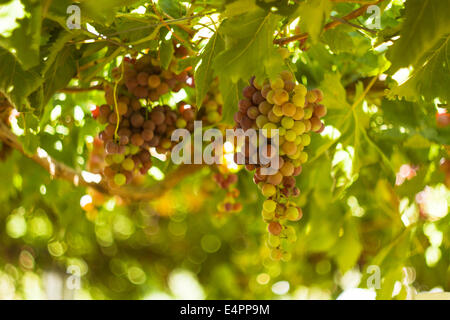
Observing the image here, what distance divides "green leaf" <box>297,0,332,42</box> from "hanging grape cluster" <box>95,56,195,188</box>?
59 cm

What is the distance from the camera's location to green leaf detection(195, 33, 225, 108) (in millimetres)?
991

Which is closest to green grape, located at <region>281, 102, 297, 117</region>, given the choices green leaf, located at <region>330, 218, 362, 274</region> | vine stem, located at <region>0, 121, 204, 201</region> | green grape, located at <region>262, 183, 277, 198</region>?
green grape, located at <region>262, 183, 277, 198</region>

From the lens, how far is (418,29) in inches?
27.9

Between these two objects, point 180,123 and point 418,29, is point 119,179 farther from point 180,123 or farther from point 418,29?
point 418,29

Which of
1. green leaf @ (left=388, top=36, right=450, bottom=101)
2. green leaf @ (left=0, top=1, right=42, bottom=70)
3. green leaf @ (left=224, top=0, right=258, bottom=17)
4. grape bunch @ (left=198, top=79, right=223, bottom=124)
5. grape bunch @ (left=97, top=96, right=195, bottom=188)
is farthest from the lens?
grape bunch @ (left=198, top=79, right=223, bottom=124)

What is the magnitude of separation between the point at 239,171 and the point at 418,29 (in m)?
1.24

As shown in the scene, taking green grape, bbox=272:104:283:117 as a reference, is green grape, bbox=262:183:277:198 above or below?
below

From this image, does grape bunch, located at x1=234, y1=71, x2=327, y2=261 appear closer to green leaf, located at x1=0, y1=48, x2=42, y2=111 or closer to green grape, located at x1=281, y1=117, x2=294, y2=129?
green grape, located at x1=281, y1=117, x2=294, y2=129

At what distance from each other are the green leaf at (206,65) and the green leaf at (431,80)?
0.32 meters

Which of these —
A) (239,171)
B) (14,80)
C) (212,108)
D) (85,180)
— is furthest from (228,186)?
(14,80)

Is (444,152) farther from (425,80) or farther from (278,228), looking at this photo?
(278,228)

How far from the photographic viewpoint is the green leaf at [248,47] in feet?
2.71
